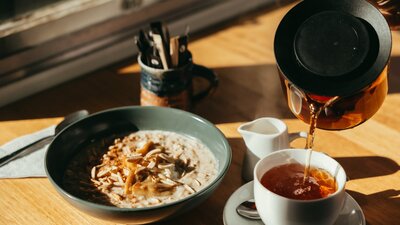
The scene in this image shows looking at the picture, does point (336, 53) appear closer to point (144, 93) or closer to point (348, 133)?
point (348, 133)

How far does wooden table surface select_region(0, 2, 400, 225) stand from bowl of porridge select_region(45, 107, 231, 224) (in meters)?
0.05

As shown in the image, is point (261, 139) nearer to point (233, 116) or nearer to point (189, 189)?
point (189, 189)

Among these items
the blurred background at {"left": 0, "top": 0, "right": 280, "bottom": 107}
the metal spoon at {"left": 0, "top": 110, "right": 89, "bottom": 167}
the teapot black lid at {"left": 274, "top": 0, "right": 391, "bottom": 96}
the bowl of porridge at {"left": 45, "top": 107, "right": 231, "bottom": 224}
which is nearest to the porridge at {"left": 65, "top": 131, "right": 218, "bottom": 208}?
the bowl of porridge at {"left": 45, "top": 107, "right": 231, "bottom": 224}

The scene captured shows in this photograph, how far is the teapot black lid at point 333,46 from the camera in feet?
3.46

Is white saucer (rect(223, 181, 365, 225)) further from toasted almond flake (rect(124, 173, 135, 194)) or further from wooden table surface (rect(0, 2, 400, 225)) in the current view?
toasted almond flake (rect(124, 173, 135, 194))

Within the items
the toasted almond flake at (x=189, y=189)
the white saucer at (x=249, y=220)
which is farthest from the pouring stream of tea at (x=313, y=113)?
the toasted almond flake at (x=189, y=189)

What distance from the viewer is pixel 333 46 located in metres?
1.08

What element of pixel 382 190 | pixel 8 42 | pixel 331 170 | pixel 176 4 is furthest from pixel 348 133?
pixel 8 42

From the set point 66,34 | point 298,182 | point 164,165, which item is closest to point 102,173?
point 164,165

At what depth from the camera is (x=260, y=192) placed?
0.99 m

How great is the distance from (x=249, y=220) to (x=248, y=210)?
0.07ft

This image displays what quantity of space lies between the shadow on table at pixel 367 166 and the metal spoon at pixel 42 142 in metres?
0.61

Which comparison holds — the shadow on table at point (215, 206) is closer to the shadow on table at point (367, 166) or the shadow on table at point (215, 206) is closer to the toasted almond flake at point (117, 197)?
the toasted almond flake at point (117, 197)

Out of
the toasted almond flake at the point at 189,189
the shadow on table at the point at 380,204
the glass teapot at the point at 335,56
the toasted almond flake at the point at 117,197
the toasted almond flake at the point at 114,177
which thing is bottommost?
Answer: the shadow on table at the point at 380,204
